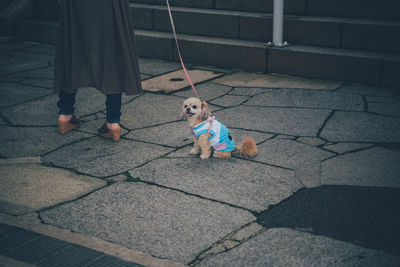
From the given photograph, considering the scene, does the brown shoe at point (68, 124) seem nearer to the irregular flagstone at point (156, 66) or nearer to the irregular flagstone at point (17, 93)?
the irregular flagstone at point (17, 93)

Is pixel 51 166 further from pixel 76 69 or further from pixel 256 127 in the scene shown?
pixel 256 127

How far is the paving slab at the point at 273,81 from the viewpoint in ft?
18.3

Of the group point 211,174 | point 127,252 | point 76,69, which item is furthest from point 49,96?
point 127,252

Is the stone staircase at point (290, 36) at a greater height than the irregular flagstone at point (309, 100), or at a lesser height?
greater

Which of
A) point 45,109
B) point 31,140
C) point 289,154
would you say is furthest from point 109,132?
point 289,154

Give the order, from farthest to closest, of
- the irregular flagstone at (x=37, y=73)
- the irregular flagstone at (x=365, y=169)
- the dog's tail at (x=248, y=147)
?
1. the irregular flagstone at (x=37, y=73)
2. the dog's tail at (x=248, y=147)
3. the irregular flagstone at (x=365, y=169)

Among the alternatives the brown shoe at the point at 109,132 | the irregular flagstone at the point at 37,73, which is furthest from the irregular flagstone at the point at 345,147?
the irregular flagstone at the point at 37,73

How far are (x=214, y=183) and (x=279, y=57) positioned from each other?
300cm

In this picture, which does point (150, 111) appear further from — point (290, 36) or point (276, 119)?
point (290, 36)

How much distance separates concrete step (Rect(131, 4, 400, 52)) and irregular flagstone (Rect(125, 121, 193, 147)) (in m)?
2.36

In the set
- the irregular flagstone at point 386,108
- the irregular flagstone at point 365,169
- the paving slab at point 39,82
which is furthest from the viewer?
the paving slab at point 39,82

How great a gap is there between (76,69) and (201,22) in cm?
314

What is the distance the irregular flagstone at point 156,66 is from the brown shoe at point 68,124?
192cm

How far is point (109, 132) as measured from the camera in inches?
170
